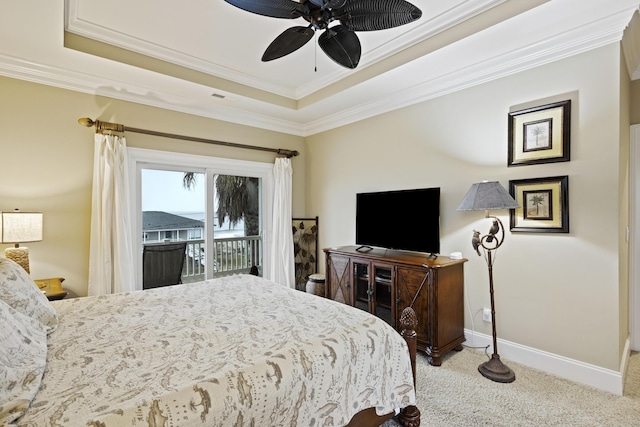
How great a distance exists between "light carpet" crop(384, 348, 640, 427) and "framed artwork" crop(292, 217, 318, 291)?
245 cm

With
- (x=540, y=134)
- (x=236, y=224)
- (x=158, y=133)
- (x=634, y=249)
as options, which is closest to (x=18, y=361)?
(x=158, y=133)

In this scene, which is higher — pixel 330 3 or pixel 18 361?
pixel 330 3

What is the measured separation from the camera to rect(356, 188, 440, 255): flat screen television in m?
3.09

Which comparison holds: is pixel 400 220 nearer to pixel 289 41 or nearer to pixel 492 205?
pixel 492 205

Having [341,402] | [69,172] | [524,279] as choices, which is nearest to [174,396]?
[341,402]

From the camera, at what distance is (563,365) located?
2518 mm

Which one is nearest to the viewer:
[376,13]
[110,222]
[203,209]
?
[376,13]

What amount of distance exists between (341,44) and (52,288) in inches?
117

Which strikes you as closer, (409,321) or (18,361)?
(18,361)

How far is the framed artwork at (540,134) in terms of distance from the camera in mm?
2502

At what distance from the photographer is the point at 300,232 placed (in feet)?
16.0

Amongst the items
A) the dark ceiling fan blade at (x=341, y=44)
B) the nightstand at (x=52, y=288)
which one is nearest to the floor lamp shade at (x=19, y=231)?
the nightstand at (x=52, y=288)

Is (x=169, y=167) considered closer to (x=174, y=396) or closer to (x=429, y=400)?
(x=174, y=396)

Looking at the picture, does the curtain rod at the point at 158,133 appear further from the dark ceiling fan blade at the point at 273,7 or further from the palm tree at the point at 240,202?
the dark ceiling fan blade at the point at 273,7
